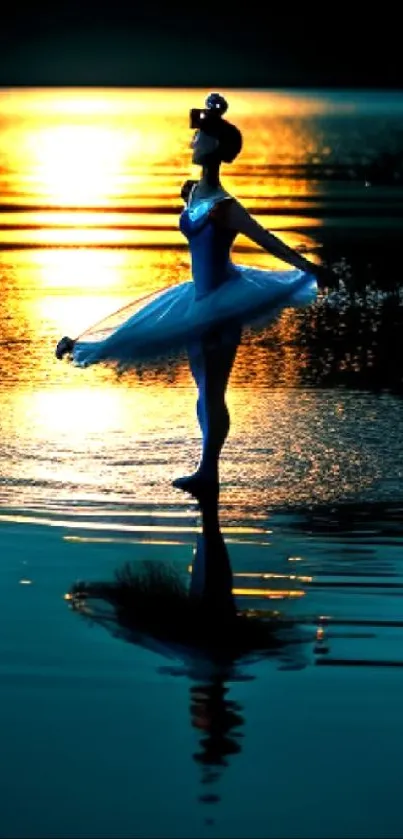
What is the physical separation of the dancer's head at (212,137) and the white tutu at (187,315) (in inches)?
22.5

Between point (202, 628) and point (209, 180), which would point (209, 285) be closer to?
point (209, 180)

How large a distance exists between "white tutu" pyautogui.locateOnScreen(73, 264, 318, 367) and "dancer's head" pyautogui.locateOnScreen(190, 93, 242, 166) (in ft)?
1.87

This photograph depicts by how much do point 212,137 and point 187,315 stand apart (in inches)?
33.6

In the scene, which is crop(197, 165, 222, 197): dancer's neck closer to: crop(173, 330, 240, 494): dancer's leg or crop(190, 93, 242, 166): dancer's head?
crop(190, 93, 242, 166): dancer's head

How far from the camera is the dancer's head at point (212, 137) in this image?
1141 cm

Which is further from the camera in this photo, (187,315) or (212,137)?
(187,315)

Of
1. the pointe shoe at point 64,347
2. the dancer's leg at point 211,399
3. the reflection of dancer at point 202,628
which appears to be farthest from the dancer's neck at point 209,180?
the reflection of dancer at point 202,628

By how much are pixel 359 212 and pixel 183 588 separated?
908 inches

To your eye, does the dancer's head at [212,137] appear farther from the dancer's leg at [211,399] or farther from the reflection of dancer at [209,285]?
the dancer's leg at [211,399]

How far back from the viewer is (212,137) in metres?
11.4

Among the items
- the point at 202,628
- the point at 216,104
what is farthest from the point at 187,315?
the point at 202,628

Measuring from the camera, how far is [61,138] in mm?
67250

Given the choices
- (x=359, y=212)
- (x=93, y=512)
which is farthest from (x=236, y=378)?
(x=359, y=212)

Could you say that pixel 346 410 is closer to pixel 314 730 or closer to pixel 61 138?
pixel 314 730
